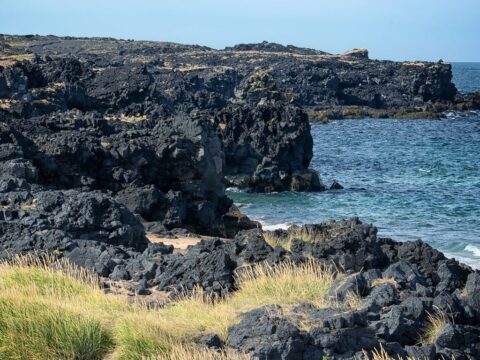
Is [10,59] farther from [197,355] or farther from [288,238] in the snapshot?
[197,355]

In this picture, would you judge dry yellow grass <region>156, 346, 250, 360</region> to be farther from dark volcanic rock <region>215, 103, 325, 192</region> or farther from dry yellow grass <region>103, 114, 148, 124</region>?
dry yellow grass <region>103, 114, 148, 124</region>

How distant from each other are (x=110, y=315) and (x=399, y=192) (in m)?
34.5

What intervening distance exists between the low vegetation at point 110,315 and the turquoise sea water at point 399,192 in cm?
1615

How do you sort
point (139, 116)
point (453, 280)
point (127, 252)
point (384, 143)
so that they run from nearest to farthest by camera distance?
point (453, 280), point (127, 252), point (139, 116), point (384, 143)

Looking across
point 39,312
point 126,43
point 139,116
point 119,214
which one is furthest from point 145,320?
point 126,43

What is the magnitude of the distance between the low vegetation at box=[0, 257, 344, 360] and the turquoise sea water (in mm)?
16149

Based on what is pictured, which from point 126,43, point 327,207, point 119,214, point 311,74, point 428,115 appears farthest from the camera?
point 126,43

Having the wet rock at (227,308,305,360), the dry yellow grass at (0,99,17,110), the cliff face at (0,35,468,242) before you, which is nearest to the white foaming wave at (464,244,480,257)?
the cliff face at (0,35,468,242)

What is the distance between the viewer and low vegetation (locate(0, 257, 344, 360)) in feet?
25.7

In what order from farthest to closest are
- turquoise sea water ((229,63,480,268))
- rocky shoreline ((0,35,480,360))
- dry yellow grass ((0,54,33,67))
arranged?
dry yellow grass ((0,54,33,67)) → turquoise sea water ((229,63,480,268)) → rocky shoreline ((0,35,480,360))

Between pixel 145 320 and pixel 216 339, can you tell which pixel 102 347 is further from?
pixel 216 339

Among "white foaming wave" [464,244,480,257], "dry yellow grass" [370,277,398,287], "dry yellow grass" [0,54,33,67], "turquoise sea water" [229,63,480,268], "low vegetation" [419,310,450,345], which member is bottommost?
"turquoise sea water" [229,63,480,268]

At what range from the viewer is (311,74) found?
403 feet

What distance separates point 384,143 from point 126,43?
423 ft
